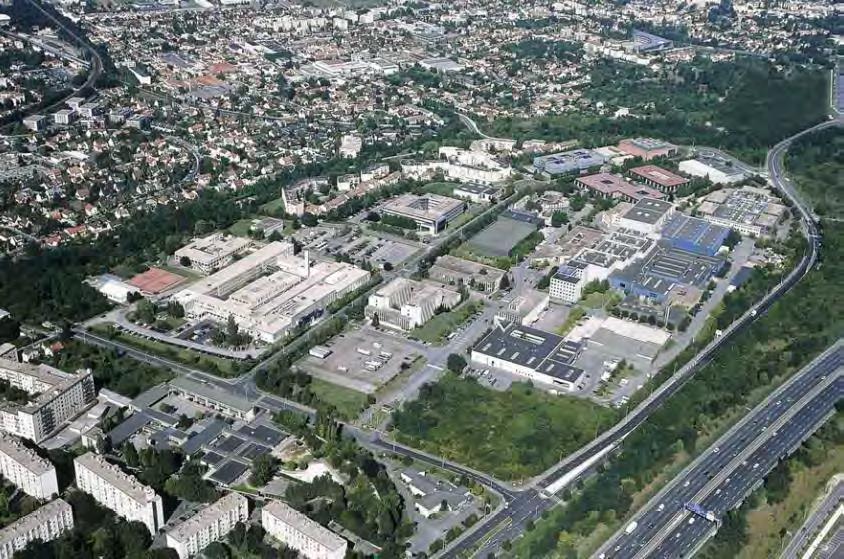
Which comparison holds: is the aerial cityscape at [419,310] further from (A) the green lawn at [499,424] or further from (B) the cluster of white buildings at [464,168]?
(B) the cluster of white buildings at [464,168]

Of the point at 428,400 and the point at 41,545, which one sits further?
the point at 428,400

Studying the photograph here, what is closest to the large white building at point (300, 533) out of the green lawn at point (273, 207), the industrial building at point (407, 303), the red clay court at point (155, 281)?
the industrial building at point (407, 303)

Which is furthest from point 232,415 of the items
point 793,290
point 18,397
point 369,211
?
point 793,290

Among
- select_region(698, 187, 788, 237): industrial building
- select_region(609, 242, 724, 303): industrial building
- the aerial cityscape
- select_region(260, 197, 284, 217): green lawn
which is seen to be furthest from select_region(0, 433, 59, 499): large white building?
select_region(698, 187, 788, 237): industrial building

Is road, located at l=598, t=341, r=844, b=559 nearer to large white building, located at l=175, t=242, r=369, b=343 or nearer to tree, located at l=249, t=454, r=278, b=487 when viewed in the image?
tree, located at l=249, t=454, r=278, b=487

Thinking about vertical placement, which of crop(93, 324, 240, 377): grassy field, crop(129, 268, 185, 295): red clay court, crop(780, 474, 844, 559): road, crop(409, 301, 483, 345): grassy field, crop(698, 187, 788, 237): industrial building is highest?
crop(698, 187, 788, 237): industrial building

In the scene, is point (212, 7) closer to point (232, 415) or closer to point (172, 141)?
point (172, 141)
